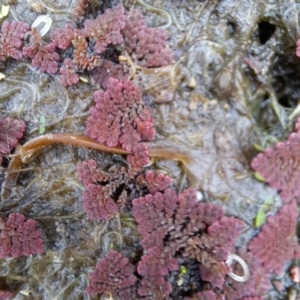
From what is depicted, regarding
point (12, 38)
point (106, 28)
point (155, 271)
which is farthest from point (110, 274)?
point (12, 38)

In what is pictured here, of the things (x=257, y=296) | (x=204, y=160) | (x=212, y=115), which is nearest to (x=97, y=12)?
(x=212, y=115)

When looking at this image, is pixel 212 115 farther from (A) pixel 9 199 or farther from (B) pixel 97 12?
(A) pixel 9 199

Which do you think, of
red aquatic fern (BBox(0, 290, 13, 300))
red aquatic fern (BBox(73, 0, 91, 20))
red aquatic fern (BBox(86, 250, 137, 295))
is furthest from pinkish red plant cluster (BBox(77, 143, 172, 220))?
red aquatic fern (BBox(73, 0, 91, 20))

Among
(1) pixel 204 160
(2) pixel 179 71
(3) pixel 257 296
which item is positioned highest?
(2) pixel 179 71

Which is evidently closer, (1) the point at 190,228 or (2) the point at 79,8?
(1) the point at 190,228

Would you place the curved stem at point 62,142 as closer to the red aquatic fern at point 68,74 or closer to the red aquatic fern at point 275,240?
the red aquatic fern at point 68,74

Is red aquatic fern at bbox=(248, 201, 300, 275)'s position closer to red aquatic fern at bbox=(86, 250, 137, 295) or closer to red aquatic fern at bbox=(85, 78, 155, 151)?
red aquatic fern at bbox=(86, 250, 137, 295)

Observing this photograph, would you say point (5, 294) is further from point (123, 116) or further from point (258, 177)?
point (258, 177)
